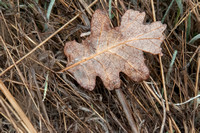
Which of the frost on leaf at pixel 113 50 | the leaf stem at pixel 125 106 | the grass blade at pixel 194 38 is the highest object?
the frost on leaf at pixel 113 50

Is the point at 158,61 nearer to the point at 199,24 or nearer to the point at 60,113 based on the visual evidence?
the point at 199,24

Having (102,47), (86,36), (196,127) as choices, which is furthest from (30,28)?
(196,127)

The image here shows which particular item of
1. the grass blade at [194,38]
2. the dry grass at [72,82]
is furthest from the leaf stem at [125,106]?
the grass blade at [194,38]

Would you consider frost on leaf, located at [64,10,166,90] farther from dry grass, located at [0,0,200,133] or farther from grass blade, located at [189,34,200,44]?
grass blade, located at [189,34,200,44]

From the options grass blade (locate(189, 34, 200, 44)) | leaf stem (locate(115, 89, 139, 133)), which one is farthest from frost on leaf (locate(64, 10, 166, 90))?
grass blade (locate(189, 34, 200, 44))

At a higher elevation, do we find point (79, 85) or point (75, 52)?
point (75, 52)

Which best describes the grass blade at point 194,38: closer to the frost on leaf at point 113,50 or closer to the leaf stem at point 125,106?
the frost on leaf at point 113,50

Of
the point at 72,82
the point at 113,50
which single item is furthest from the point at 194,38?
the point at 72,82
